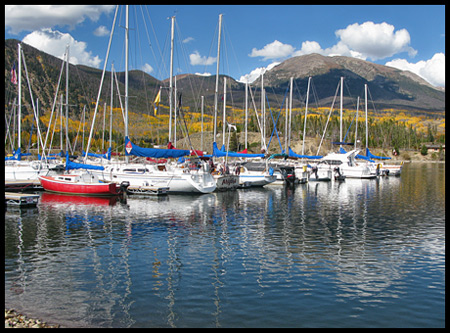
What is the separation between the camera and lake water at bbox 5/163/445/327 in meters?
14.1

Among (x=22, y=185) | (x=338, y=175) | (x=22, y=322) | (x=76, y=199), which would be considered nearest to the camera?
(x=22, y=322)

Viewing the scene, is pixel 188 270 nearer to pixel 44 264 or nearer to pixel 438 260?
pixel 44 264

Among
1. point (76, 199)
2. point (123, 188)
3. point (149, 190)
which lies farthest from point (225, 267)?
point (123, 188)

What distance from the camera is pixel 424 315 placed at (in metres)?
14.1

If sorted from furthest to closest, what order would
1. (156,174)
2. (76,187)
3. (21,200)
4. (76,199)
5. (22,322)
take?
(156,174) → (76,187) → (76,199) → (21,200) → (22,322)

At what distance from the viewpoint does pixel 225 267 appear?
19094 millimetres

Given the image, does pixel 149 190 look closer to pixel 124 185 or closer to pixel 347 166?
pixel 124 185

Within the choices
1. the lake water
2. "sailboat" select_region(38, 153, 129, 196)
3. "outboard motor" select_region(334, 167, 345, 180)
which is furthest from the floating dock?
"outboard motor" select_region(334, 167, 345, 180)

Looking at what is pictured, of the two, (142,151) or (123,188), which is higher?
(142,151)

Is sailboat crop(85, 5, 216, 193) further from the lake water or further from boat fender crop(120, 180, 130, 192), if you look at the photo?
the lake water

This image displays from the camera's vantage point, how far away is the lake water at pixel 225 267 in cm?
1410

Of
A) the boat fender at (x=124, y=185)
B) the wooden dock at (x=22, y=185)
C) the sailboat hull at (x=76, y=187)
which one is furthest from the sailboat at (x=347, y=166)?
the wooden dock at (x=22, y=185)

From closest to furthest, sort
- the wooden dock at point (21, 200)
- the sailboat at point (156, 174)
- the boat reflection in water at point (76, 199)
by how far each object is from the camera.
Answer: the wooden dock at point (21, 200), the boat reflection in water at point (76, 199), the sailboat at point (156, 174)

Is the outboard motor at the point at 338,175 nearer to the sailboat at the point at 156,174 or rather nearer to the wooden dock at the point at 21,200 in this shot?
the sailboat at the point at 156,174
